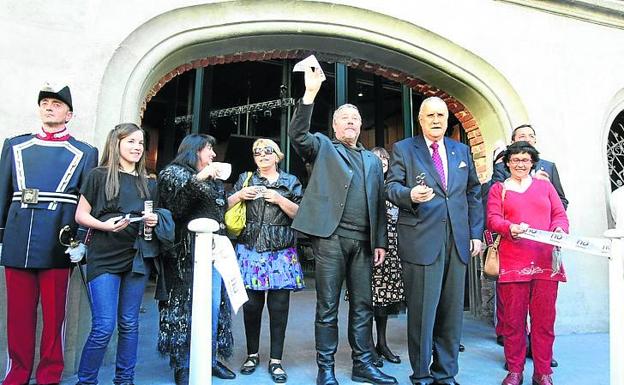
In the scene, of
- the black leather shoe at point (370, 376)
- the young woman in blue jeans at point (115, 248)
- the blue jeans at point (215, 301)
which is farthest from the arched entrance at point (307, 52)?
the black leather shoe at point (370, 376)

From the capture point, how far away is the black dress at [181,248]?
2902 mm

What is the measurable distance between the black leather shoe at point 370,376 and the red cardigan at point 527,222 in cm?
105

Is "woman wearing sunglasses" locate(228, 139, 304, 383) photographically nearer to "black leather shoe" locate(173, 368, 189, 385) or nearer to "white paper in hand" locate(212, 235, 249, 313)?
"black leather shoe" locate(173, 368, 189, 385)

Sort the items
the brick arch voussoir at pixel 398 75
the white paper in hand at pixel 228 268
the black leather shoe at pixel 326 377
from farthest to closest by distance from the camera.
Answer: the brick arch voussoir at pixel 398 75
the black leather shoe at pixel 326 377
the white paper in hand at pixel 228 268

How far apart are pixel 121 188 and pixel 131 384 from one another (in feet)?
4.08

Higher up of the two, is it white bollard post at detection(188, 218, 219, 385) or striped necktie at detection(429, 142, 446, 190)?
striped necktie at detection(429, 142, 446, 190)

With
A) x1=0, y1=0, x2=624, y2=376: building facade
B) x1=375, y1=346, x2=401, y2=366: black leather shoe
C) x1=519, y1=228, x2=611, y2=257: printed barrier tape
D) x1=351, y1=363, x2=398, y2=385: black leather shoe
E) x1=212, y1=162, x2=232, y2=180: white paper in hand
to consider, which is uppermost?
x1=0, y1=0, x2=624, y2=376: building facade

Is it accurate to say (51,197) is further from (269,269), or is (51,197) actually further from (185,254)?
(269,269)

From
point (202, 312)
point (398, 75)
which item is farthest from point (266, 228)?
point (398, 75)

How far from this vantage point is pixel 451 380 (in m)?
2.83

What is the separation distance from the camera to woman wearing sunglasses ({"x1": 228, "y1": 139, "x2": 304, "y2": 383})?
124 inches

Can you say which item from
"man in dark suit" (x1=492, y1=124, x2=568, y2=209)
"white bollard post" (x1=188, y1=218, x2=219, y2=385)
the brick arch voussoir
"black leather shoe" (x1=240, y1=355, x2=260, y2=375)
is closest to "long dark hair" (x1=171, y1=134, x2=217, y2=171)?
"white bollard post" (x1=188, y1=218, x2=219, y2=385)

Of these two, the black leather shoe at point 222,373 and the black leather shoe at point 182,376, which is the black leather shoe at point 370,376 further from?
the black leather shoe at point 182,376

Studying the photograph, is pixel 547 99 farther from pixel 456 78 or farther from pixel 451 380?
pixel 451 380
